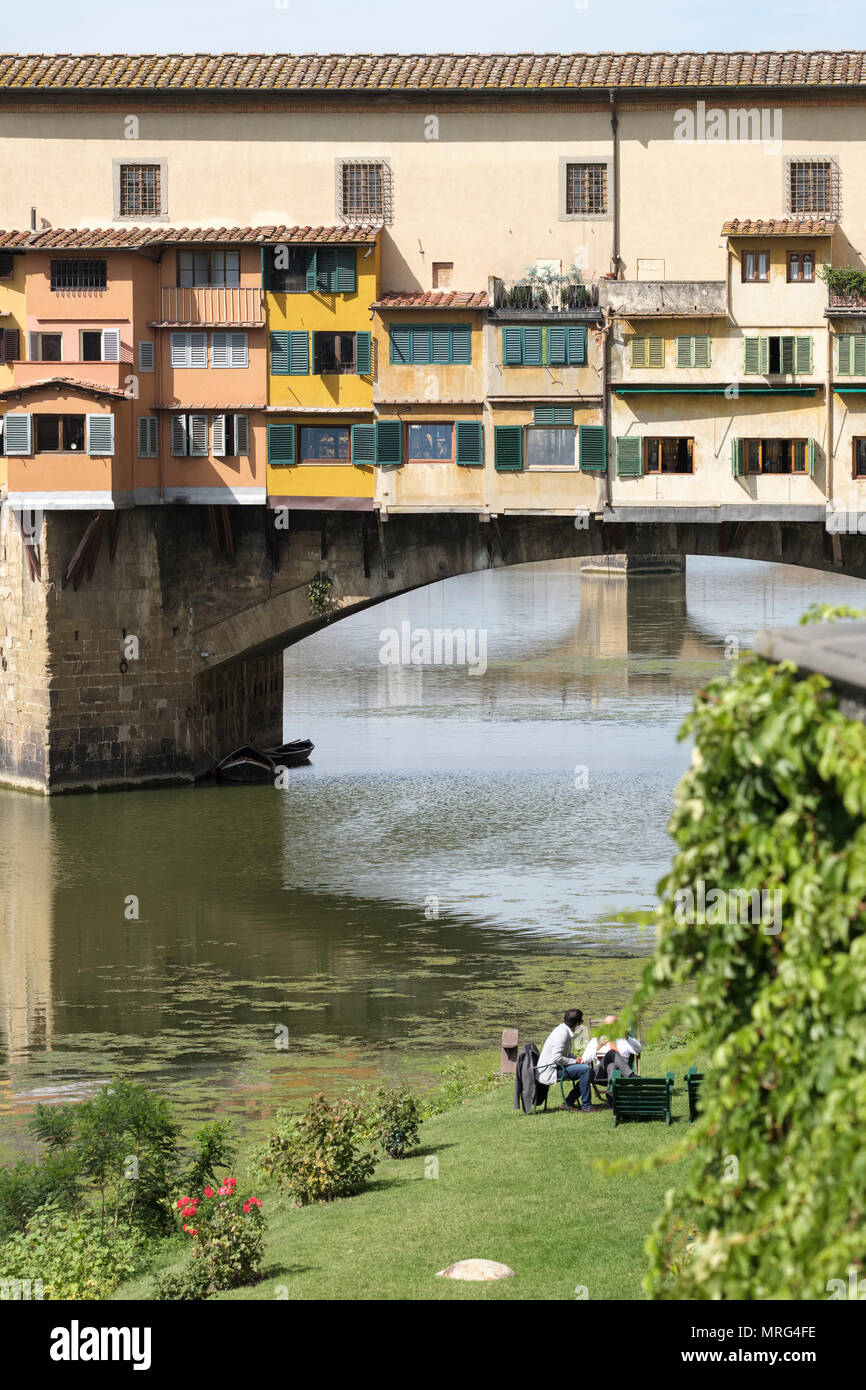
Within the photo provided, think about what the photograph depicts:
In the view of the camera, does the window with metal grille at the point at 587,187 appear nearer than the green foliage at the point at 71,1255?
No

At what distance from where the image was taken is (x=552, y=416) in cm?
4344

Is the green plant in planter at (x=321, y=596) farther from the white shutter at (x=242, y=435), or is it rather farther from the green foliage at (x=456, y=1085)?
the green foliage at (x=456, y=1085)

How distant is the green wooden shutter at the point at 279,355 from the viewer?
44.1 meters

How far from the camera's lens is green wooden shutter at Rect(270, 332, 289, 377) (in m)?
44.1

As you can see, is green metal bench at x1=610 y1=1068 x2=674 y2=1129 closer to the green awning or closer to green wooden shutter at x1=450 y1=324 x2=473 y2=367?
the green awning

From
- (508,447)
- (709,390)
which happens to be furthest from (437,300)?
(709,390)

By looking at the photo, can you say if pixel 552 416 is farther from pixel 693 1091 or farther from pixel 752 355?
pixel 693 1091

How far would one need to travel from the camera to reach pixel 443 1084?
24547 mm

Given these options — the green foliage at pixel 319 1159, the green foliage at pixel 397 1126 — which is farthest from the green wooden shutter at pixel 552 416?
the green foliage at pixel 319 1159

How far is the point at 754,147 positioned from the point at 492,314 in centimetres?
670

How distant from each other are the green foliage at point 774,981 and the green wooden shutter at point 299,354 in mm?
36137

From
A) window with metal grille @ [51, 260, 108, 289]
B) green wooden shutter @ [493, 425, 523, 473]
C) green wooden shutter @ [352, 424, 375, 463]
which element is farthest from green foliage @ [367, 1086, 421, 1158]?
window with metal grille @ [51, 260, 108, 289]
